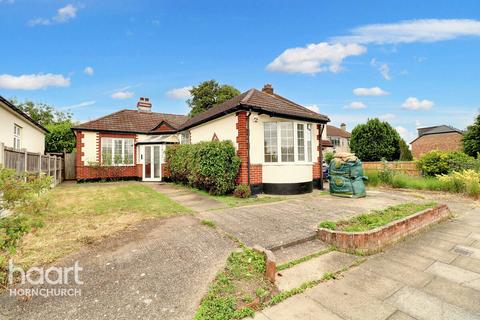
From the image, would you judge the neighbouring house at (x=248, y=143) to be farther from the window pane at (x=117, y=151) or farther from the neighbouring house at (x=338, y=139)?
the neighbouring house at (x=338, y=139)

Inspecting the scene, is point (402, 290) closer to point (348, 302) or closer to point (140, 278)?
point (348, 302)

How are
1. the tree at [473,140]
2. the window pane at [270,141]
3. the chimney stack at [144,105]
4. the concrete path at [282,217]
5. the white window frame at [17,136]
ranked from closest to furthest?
1. the concrete path at [282,217]
2. the window pane at [270,141]
3. the white window frame at [17,136]
4. the tree at [473,140]
5. the chimney stack at [144,105]

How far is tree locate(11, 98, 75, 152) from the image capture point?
19531mm

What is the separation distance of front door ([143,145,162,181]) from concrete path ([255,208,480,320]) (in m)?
14.6

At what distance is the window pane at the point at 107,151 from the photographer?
50.8 feet

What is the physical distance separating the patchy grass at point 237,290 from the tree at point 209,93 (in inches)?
1165

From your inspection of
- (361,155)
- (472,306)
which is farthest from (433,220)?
(361,155)

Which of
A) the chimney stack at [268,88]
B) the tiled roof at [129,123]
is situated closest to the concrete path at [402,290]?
the chimney stack at [268,88]

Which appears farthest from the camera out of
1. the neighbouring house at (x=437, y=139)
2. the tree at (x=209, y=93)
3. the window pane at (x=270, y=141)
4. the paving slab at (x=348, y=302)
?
the neighbouring house at (x=437, y=139)

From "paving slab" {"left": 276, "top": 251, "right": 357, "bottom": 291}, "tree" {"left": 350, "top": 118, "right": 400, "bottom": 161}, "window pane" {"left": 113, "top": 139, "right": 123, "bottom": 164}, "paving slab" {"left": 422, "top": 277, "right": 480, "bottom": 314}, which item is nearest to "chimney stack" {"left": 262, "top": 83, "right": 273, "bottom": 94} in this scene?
"window pane" {"left": 113, "top": 139, "right": 123, "bottom": 164}

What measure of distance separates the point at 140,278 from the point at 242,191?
6.14m

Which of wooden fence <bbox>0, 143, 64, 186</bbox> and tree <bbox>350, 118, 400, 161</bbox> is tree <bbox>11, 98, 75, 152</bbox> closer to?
wooden fence <bbox>0, 143, 64, 186</bbox>

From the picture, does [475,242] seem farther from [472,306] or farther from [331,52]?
[331,52]

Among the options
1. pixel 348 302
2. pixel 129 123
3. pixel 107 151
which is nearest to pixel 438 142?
pixel 129 123
